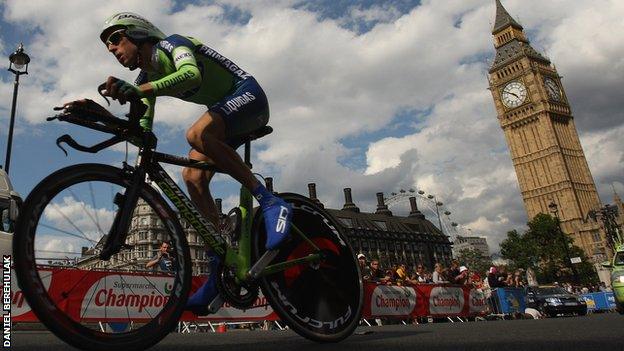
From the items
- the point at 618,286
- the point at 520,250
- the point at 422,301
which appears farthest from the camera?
the point at 520,250

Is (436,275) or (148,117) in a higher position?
(148,117)

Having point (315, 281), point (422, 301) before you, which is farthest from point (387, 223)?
point (315, 281)

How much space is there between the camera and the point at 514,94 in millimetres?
127000

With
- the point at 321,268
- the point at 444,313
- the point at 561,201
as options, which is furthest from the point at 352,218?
the point at 321,268

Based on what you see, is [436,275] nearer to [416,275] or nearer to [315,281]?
[416,275]

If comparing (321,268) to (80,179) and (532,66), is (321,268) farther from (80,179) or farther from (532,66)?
(532,66)

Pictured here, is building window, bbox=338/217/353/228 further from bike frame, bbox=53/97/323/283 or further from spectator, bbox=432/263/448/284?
bike frame, bbox=53/97/323/283

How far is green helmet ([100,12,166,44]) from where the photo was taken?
3.19 m

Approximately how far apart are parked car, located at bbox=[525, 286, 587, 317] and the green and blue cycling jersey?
17.5m

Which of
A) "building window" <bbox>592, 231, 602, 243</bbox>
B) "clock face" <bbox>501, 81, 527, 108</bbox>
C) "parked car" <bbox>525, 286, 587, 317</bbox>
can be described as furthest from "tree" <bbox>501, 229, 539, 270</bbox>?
"parked car" <bbox>525, 286, 587, 317</bbox>

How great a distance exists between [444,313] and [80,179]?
45.7ft

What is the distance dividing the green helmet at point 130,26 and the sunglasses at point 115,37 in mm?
19

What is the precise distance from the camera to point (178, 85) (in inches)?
119

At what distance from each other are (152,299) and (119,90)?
126 cm
